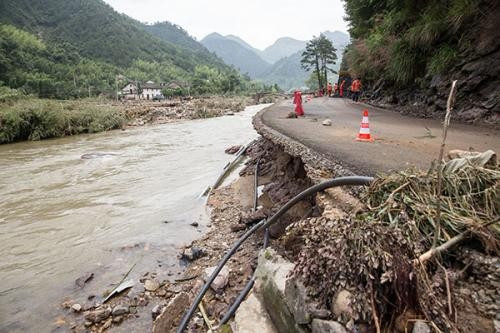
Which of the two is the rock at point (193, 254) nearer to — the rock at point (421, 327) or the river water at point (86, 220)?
the river water at point (86, 220)

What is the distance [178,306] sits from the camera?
10.3 ft

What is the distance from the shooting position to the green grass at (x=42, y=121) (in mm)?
17906

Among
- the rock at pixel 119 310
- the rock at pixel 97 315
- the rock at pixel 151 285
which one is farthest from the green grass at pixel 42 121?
the rock at pixel 119 310

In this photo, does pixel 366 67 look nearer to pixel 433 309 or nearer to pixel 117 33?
pixel 433 309

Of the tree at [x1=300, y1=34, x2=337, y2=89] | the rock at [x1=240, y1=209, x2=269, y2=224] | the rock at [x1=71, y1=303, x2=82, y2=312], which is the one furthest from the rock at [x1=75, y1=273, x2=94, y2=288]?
the tree at [x1=300, y1=34, x2=337, y2=89]

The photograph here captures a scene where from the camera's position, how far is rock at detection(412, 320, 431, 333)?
4.00ft

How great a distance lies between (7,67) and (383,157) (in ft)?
211

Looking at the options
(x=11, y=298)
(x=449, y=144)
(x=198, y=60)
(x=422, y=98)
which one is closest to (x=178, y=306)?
(x=11, y=298)

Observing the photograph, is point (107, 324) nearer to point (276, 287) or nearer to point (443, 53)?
point (276, 287)

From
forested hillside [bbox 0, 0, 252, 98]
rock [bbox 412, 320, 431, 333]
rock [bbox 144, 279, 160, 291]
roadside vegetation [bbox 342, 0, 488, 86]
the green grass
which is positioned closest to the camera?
rock [bbox 412, 320, 431, 333]

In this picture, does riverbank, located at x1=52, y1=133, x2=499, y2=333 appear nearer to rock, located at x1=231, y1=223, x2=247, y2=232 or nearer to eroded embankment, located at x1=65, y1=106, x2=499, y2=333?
eroded embankment, located at x1=65, y1=106, x2=499, y2=333

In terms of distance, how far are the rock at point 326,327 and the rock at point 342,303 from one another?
5 cm

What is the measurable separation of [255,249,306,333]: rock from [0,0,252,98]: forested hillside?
188 ft

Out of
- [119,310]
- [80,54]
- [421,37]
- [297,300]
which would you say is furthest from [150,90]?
[297,300]
